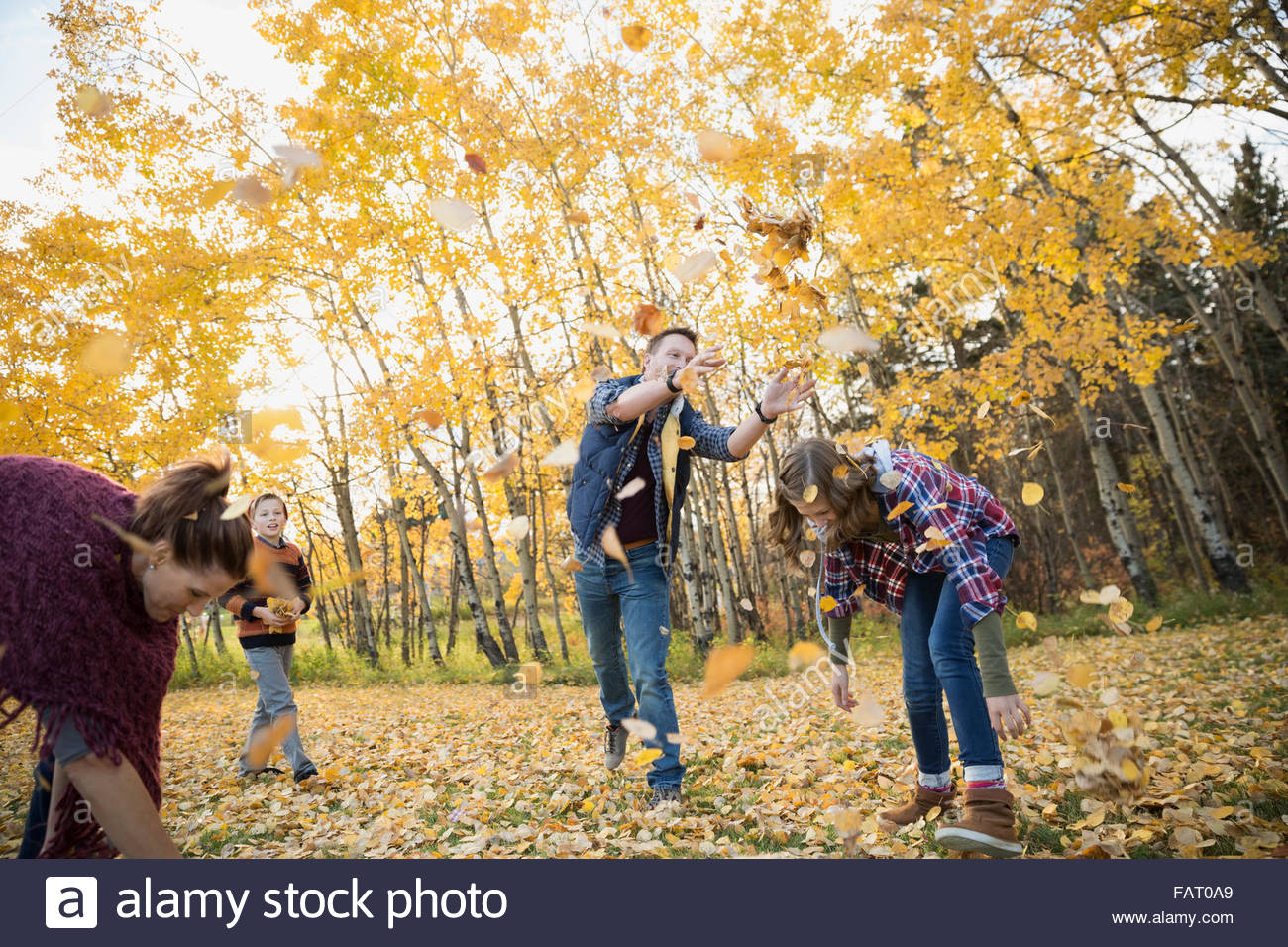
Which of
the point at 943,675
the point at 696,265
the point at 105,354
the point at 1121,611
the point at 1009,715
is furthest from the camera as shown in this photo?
the point at 105,354

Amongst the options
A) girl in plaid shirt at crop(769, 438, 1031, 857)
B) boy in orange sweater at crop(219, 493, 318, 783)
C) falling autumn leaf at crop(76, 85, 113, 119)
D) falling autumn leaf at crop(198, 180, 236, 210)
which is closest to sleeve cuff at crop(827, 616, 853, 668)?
girl in plaid shirt at crop(769, 438, 1031, 857)

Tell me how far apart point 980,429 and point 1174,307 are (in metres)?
7.84

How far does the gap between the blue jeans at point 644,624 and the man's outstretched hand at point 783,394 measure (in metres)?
0.75

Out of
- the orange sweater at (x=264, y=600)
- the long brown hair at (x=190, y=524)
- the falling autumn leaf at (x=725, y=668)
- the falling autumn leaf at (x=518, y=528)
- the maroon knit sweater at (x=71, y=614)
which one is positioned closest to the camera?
the maroon knit sweater at (x=71, y=614)

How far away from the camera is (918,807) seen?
8.75 feet

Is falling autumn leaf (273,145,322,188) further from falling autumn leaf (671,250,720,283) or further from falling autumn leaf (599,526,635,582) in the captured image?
falling autumn leaf (599,526,635,582)

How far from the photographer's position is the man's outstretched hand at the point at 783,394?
8.61ft

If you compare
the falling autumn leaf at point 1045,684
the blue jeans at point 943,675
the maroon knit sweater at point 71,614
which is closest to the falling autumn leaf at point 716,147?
the blue jeans at point 943,675

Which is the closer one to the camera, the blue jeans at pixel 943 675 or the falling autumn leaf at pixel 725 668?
the blue jeans at pixel 943 675

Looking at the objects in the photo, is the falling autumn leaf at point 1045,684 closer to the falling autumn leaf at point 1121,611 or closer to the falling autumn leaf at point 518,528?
the falling autumn leaf at point 1121,611

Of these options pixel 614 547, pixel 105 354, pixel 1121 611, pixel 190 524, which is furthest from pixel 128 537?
pixel 105 354

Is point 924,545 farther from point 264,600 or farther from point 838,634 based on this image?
point 264,600

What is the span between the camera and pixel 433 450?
14.2 meters

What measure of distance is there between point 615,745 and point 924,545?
1797 millimetres
